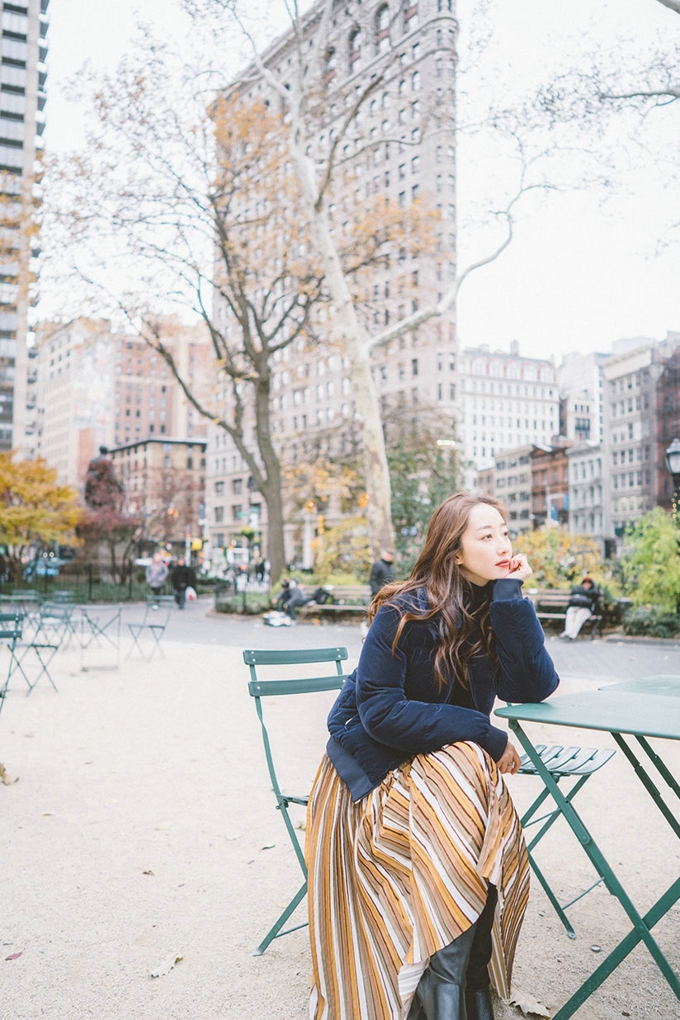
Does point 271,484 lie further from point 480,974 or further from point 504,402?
point 504,402

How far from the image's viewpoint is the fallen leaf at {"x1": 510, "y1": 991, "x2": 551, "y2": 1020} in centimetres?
245

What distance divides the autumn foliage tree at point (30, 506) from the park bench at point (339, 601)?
438 inches

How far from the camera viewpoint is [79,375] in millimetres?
135000

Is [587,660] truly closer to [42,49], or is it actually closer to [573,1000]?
[573,1000]

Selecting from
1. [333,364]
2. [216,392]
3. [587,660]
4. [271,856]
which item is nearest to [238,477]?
[333,364]

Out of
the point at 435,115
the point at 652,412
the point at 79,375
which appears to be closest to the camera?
the point at 435,115

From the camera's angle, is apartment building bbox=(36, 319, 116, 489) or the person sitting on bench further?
apartment building bbox=(36, 319, 116, 489)

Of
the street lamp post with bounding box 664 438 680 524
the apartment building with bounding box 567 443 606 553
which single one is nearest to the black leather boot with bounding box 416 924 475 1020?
the street lamp post with bounding box 664 438 680 524

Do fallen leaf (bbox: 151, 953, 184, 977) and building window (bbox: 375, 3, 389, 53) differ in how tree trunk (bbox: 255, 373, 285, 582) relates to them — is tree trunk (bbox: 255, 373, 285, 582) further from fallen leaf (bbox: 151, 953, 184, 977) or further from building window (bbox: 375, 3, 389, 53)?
fallen leaf (bbox: 151, 953, 184, 977)

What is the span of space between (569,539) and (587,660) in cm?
797

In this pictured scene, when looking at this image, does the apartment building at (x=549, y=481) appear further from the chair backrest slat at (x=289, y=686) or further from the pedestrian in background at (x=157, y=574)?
the chair backrest slat at (x=289, y=686)

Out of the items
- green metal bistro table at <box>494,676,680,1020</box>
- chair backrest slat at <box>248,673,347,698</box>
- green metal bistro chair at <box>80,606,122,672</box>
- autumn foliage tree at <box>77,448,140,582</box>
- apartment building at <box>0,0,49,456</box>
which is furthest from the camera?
apartment building at <box>0,0,49,456</box>

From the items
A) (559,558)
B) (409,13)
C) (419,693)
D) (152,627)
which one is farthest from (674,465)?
(419,693)

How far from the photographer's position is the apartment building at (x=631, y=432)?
235ft
